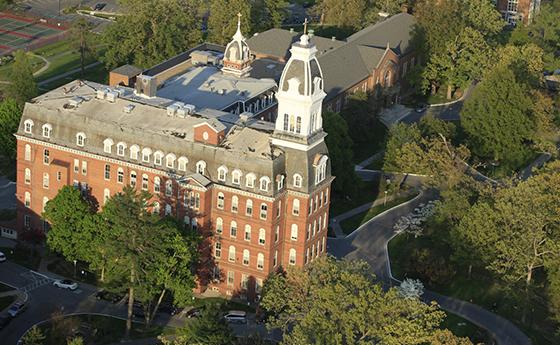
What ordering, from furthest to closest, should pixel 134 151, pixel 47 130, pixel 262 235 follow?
pixel 47 130, pixel 134 151, pixel 262 235

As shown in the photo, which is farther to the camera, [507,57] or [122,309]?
[507,57]

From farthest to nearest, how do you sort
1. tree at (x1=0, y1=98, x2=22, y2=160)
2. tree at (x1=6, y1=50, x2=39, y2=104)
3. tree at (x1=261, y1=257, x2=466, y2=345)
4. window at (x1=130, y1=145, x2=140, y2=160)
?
1. tree at (x1=6, y1=50, x2=39, y2=104)
2. tree at (x1=0, y1=98, x2=22, y2=160)
3. window at (x1=130, y1=145, x2=140, y2=160)
4. tree at (x1=261, y1=257, x2=466, y2=345)

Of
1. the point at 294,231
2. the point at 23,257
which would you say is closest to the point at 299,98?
the point at 294,231

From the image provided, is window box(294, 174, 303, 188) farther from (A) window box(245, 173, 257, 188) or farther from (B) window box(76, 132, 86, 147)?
(B) window box(76, 132, 86, 147)

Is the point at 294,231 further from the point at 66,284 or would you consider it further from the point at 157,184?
the point at 66,284

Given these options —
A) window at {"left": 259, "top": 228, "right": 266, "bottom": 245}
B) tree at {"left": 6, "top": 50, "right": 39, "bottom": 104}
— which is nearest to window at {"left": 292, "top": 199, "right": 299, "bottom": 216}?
window at {"left": 259, "top": 228, "right": 266, "bottom": 245}

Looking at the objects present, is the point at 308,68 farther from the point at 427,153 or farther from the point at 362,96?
the point at 362,96

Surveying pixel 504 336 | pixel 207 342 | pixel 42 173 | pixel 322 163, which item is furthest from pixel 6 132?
pixel 504 336
